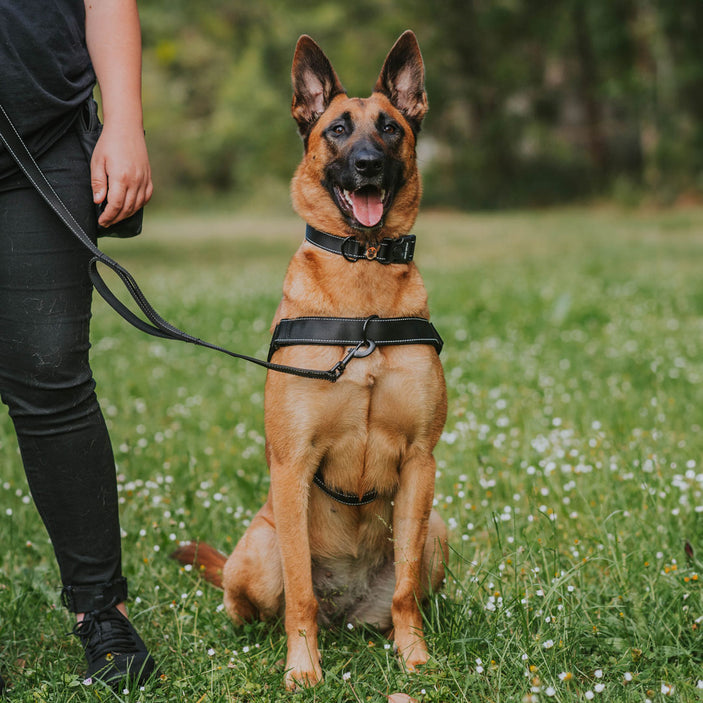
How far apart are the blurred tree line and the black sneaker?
2037 cm

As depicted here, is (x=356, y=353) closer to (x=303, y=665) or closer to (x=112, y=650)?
(x=303, y=665)

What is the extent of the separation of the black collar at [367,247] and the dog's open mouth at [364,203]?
0.07 meters

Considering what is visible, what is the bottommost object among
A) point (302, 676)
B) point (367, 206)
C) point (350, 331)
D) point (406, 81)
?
point (302, 676)

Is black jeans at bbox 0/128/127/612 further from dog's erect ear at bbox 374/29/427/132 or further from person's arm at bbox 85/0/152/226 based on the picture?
dog's erect ear at bbox 374/29/427/132

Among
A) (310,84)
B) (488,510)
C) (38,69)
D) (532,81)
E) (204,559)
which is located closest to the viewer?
(38,69)

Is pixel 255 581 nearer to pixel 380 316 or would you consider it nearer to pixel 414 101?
pixel 380 316

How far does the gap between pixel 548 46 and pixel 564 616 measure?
2497 cm

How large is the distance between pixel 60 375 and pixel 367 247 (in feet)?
3.33

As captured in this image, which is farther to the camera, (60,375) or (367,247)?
(367,247)

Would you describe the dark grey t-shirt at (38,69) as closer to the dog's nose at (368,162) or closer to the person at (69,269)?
the person at (69,269)

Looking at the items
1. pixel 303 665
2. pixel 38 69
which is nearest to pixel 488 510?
pixel 303 665

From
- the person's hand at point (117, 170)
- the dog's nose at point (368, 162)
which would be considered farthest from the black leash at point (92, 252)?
the dog's nose at point (368, 162)

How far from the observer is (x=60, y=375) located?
2.33 metres

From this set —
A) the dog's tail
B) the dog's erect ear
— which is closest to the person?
the dog's tail
